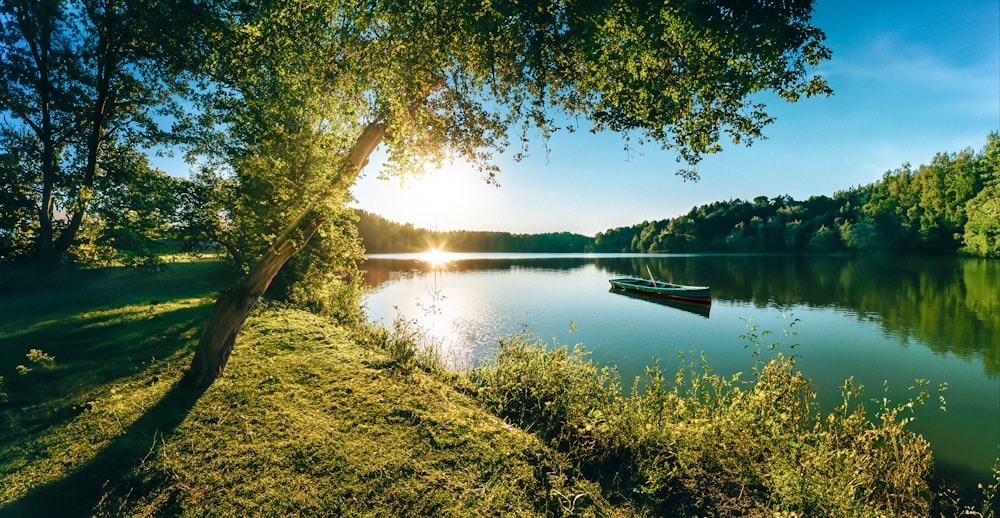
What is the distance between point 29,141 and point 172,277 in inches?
746

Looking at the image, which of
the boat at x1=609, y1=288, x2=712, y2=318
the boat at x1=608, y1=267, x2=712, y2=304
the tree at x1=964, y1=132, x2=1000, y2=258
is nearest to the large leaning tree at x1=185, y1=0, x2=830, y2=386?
the boat at x1=609, y1=288, x2=712, y2=318

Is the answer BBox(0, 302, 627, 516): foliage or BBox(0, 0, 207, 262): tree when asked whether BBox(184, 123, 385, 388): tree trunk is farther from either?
BBox(0, 0, 207, 262): tree

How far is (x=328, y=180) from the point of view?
7023 millimetres

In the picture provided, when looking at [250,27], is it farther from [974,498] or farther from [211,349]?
[974,498]

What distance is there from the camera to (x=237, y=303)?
703 cm

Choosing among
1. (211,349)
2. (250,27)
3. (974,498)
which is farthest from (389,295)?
(974,498)

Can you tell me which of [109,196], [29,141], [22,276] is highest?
[29,141]

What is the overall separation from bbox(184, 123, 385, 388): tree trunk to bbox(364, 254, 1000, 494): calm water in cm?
576

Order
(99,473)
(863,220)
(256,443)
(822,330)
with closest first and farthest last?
(99,473) → (256,443) → (822,330) → (863,220)

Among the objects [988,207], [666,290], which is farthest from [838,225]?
[666,290]

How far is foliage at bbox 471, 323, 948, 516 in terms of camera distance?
5.12 meters

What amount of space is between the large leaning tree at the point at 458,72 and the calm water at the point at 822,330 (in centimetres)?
583

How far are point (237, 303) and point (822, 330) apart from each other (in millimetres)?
26920

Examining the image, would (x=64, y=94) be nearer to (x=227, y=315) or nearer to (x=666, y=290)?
(x=227, y=315)
